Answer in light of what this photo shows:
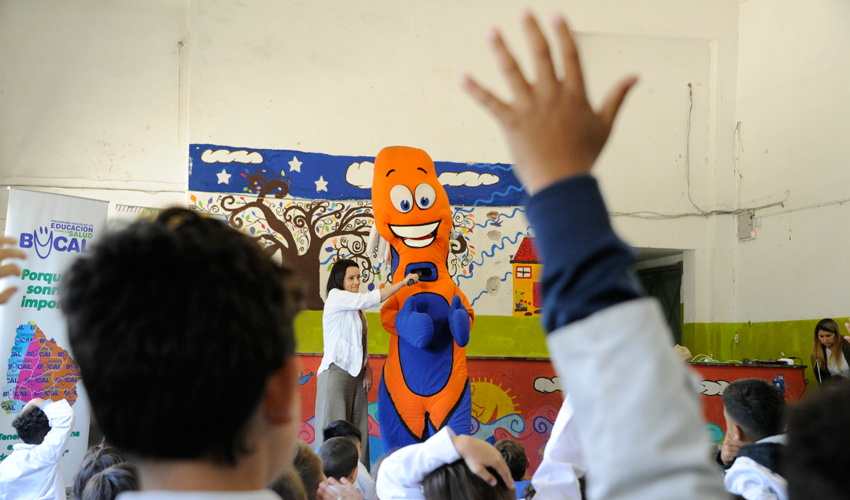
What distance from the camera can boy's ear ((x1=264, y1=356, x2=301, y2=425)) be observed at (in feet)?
2.22

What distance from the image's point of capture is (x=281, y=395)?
68 cm

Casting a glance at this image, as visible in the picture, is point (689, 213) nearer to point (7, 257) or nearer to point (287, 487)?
point (287, 487)

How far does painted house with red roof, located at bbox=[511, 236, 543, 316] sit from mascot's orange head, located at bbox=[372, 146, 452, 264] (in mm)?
3278

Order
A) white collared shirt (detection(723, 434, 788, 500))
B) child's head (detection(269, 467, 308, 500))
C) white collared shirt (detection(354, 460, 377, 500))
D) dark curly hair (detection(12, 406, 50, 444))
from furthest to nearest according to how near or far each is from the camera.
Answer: dark curly hair (detection(12, 406, 50, 444)), white collared shirt (detection(354, 460, 377, 500)), white collared shirt (detection(723, 434, 788, 500)), child's head (detection(269, 467, 308, 500))

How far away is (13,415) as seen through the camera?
4.85 metres

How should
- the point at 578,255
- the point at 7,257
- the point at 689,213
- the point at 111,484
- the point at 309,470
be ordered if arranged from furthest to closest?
the point at 689,213 → the point at 309,470 → the point at 111,484 → the point at 7,257 → the point at 578,255

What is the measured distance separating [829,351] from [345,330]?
4587 mm

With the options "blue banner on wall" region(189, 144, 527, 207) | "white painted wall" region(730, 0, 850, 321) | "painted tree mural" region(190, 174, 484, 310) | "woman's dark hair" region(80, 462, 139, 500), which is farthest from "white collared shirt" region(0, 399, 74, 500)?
"white painted wall" region(730, 0, 850, 321)

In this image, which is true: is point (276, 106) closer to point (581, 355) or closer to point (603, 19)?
point (603, 19)

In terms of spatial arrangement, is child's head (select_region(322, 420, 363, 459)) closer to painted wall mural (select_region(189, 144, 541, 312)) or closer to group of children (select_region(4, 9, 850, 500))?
group of children (select_region(4, 9, 850, 500))

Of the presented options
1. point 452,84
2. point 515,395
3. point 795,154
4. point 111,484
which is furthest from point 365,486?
point 795,154

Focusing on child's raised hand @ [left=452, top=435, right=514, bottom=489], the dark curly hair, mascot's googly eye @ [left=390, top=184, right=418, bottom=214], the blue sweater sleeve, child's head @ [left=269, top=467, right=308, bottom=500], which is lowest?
the dark curly hair

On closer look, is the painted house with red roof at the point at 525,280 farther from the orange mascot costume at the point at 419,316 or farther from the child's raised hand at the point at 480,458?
the child's raised hand at the point at 480,458

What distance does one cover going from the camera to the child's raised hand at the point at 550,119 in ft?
1.74
